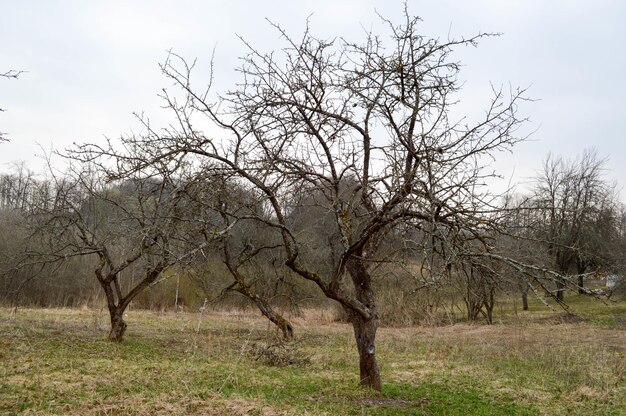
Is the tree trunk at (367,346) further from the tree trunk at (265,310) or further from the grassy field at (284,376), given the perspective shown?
the tree trunk at (265,310)

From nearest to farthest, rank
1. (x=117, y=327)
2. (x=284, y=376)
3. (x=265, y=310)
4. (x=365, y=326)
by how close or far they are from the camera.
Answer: (x=365, y=326) → (x=284, y=376) → (x=117, y=327) → (x=265, y=310)

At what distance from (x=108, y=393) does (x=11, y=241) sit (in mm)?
20052

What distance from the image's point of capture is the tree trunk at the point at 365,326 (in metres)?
7.88

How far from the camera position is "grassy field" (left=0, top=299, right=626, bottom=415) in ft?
22.8

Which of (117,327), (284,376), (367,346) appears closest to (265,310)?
(117,327)

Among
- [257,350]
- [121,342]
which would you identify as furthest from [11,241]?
[257,350]

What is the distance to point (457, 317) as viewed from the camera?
96.8 ft

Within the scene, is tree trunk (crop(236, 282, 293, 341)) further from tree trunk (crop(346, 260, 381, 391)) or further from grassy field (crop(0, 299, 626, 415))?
tree trunk (crop(346, 260, 381, 391))

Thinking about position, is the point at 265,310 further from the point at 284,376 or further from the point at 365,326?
the point at 365,326

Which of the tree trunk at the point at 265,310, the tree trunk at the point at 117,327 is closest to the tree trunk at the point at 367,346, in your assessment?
the tree trunk at the point at 117,327

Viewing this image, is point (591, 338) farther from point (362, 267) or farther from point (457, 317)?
point (362, 267)

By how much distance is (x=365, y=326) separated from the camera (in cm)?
789

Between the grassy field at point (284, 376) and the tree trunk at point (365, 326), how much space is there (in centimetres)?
23

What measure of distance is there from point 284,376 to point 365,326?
111 inches
